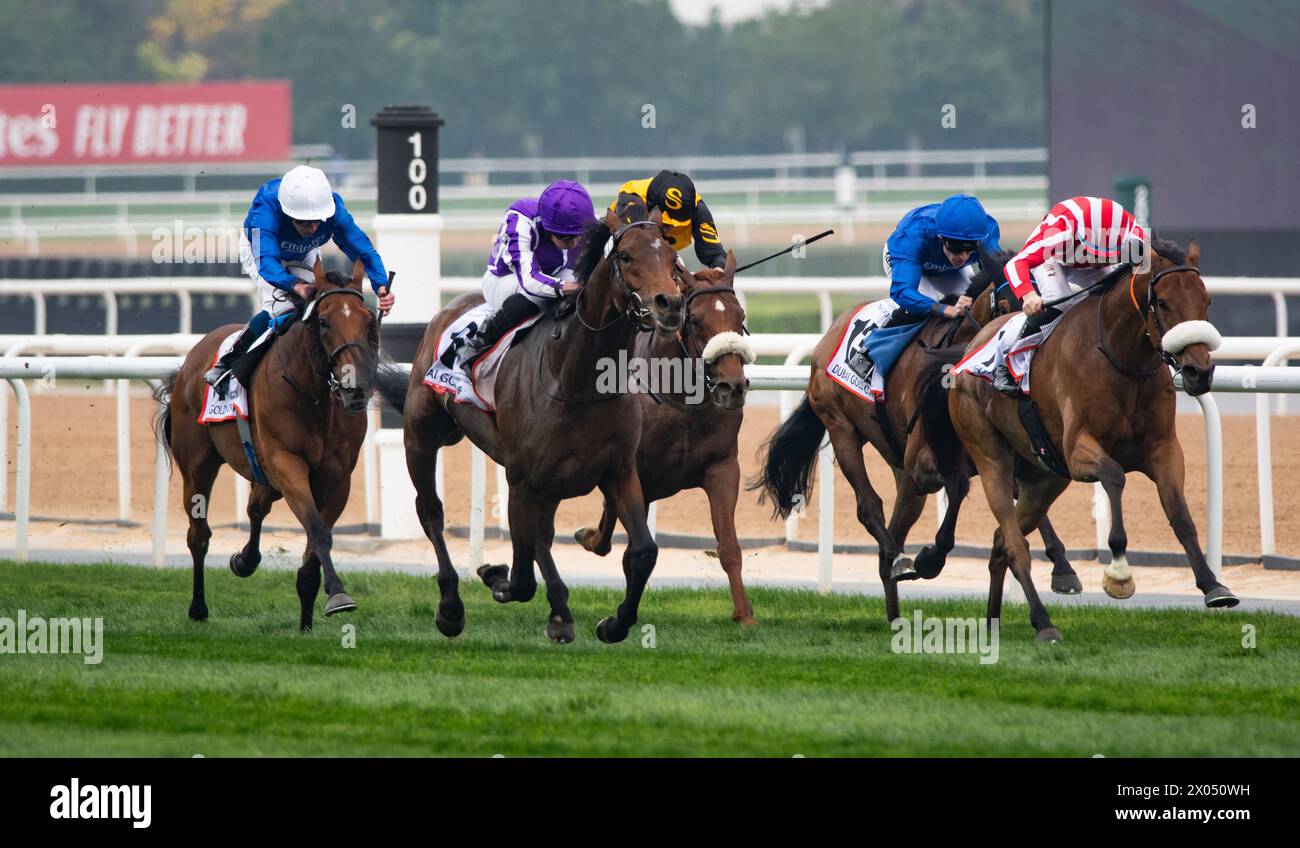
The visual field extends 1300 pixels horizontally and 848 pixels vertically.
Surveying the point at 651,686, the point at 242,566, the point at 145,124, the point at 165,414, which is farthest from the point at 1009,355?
the point at 145,124

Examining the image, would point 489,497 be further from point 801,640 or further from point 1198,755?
point 1198,755

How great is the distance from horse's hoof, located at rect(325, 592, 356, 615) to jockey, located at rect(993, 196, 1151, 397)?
2.35 m

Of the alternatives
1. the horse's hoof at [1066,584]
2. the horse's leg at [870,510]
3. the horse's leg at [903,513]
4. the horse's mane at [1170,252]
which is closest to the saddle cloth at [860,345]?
the horse's leg at [870,510]

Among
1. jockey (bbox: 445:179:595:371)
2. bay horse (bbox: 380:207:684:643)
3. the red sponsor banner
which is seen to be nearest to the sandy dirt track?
jockey (bbox: 445:179:595:371)

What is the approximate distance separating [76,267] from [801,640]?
14.4 meters

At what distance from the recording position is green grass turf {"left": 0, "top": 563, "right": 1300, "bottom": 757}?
5277 millimetres

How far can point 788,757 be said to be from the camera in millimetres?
5102

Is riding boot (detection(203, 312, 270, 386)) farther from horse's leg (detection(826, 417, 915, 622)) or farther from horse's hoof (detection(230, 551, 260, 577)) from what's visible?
horse's leg (detection(826, 417, 915, 622))

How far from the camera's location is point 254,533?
8008 millimetres

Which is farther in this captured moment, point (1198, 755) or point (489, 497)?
point (489, 497)

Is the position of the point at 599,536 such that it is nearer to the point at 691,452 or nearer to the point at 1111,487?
the point at 691,452

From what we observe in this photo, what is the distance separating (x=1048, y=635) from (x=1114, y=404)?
0.81m

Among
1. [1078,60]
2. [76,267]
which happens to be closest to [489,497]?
[1078,60]

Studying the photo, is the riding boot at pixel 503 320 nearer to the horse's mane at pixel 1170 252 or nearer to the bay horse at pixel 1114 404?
the bay horse at pixel 1114 404
